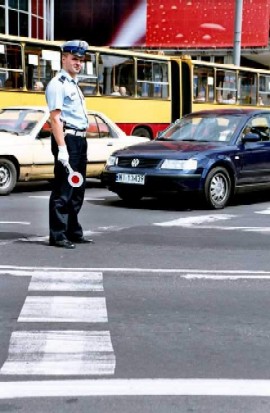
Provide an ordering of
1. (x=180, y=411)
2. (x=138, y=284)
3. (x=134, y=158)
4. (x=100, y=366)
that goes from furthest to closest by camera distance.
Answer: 1. (x=134, y=158)
2. (x=138, y=284)
3. (x=100, y=366)
4. (x=180, y=411)

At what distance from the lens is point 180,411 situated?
369 cm

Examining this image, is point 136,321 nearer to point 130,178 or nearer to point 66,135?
point 66,135

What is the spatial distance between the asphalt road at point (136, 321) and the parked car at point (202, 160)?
6.61ft

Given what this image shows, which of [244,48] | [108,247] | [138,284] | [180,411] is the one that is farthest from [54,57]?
[244,48]

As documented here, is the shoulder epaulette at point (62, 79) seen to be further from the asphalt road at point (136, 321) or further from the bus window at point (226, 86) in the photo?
the bus window at point (226, 86)

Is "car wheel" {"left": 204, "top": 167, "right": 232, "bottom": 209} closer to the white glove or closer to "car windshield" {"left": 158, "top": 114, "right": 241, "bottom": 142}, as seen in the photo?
"car windshield" {"left": 158, "top": 114, "right": 241, "bottom": 142}

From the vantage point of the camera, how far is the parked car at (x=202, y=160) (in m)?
11.6

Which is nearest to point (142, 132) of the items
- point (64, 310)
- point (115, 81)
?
point (115, 81)

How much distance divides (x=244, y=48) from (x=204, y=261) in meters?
36.7

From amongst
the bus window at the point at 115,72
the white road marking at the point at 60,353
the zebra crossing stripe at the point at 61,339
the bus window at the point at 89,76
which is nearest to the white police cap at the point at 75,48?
the zebra crossing stripe at the point at 61,339

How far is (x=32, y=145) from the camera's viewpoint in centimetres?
1381

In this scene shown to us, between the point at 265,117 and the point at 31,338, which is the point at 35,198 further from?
the point at 31,338

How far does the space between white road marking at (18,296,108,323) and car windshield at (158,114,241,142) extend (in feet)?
23.1

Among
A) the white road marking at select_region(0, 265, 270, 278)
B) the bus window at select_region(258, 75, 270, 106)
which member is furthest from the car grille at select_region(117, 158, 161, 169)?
the bus window at select_region(258, 75, 270, 106)
